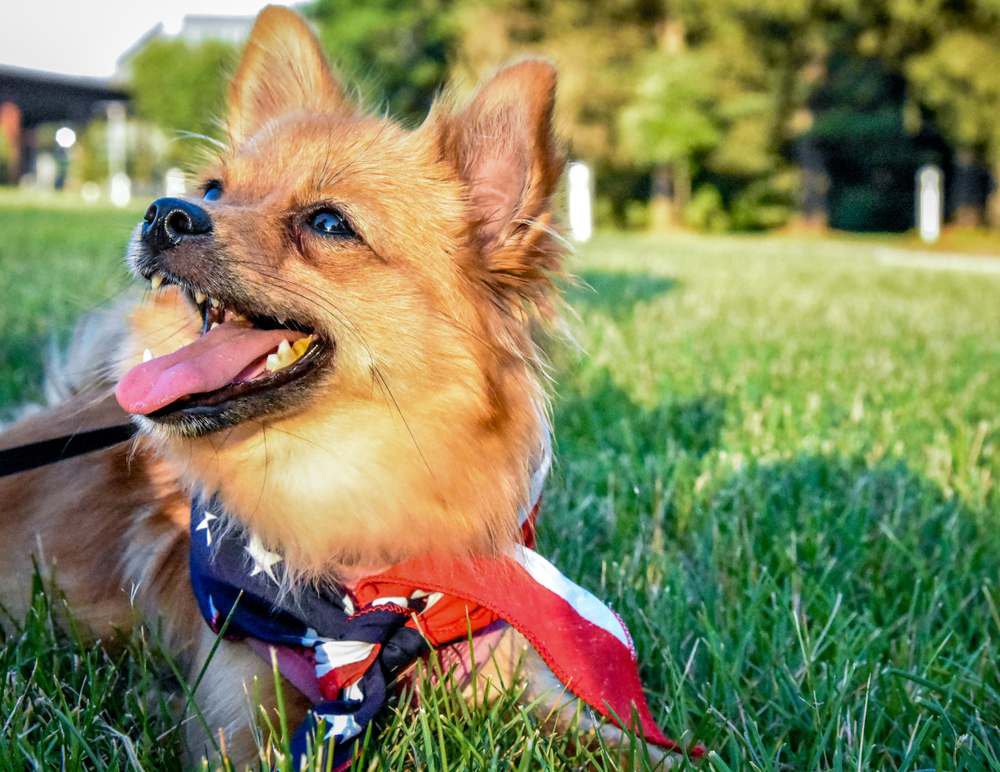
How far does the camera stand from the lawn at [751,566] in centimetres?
174

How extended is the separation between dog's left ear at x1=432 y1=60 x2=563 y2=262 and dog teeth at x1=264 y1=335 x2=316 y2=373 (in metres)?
0.47

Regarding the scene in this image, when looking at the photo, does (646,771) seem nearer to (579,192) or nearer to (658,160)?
(579,192)

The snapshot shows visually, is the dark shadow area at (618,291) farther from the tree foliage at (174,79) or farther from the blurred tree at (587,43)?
the tree foliage at (174,79)

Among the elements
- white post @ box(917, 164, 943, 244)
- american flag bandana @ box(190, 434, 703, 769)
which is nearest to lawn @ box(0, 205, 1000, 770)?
american flag bandana @ box(190, 434, 703, 769)

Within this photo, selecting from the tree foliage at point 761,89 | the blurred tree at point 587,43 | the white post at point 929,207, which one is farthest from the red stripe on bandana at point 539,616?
the blurred tree at point 587,43

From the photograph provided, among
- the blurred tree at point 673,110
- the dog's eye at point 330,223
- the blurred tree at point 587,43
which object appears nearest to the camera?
the dog's eye at point 330,223

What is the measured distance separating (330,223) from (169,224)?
35 centimetres

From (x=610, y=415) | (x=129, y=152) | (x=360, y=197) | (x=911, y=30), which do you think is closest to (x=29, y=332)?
(x=610, y=415)

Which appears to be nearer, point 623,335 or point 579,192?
point 623,335

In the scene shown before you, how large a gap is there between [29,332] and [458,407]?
4050 mm

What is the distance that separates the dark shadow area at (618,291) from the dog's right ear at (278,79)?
350cm

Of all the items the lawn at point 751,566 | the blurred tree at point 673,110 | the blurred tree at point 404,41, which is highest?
the blurred tree at point 404,41

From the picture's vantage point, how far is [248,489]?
1961mm

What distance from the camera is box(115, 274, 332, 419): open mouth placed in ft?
6.05
